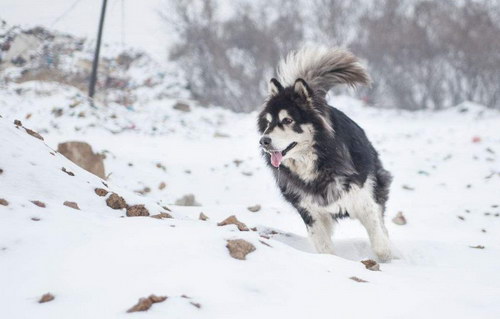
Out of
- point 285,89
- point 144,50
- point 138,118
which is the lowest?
point 285,89

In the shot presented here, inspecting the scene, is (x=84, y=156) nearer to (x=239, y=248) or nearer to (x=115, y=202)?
(x=115, y=202)

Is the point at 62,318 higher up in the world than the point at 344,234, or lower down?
lower down

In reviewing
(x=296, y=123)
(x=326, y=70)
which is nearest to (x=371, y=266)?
(x=296, y=123)

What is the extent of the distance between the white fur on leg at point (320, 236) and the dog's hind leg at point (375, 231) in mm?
327

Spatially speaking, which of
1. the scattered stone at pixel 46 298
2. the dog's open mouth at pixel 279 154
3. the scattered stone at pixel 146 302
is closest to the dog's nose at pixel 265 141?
the dog's open mouth at pixel 279 154

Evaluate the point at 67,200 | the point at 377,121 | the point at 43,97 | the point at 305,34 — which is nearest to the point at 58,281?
the point at 67,200

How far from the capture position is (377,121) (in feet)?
58.8

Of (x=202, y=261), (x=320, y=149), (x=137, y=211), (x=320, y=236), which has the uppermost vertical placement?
(x=320, y=149)

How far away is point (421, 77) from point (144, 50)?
15.3 m

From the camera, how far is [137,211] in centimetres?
312

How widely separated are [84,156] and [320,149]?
3.89 meters

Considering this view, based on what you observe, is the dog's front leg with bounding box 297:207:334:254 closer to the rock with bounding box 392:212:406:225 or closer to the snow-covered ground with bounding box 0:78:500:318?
the snow-covered ground with bounding box 0:78:500:318

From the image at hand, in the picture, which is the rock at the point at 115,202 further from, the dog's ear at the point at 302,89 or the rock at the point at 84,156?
the rock at the point at 84,156

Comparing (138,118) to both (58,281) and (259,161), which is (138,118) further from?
(58,281)
